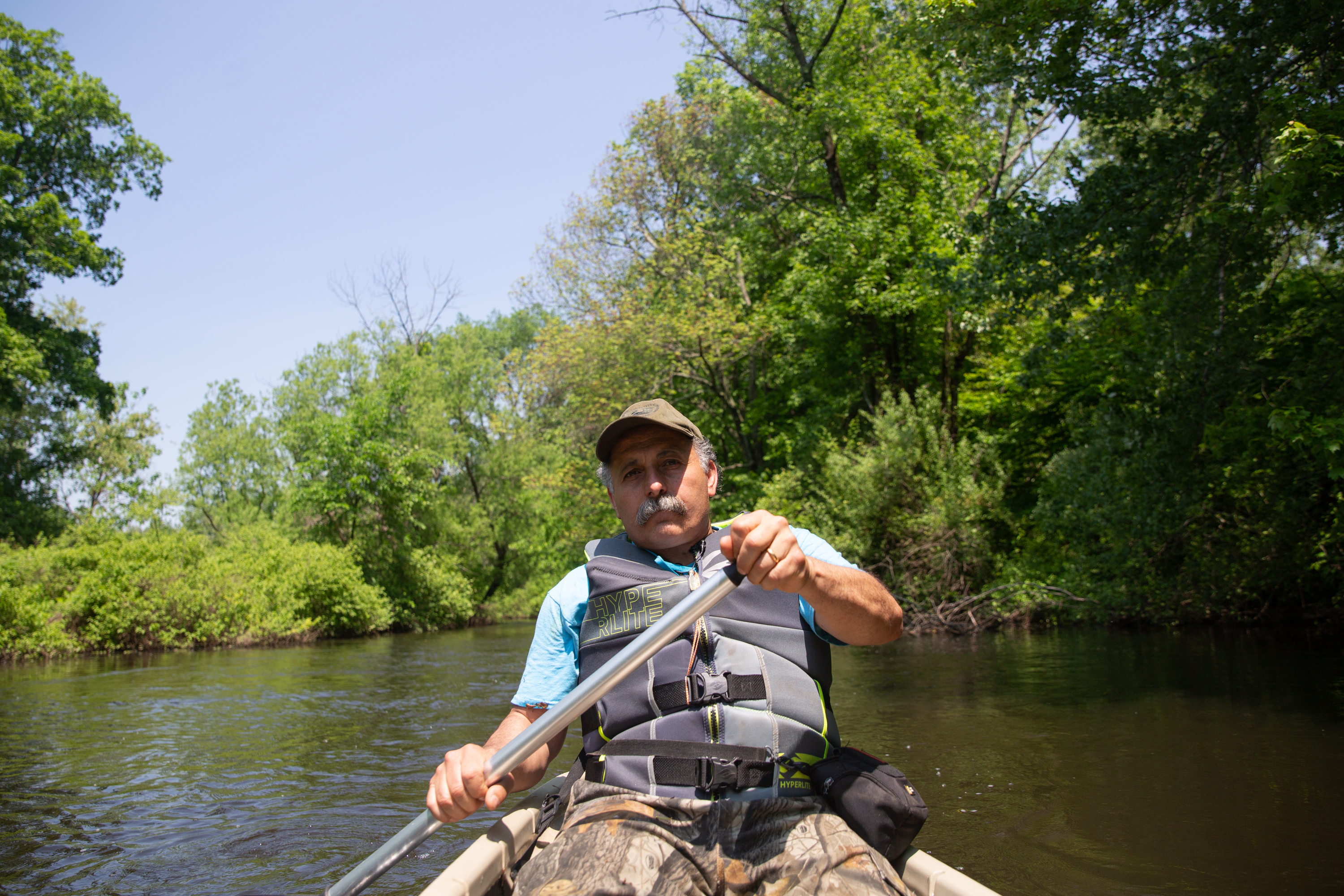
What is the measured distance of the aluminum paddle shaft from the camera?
174 centimetres

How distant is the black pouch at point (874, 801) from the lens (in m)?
1.85

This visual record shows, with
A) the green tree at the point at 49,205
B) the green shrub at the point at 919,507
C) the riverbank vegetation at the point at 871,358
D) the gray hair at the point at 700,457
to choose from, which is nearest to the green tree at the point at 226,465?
the riverbank vegetation at the point at 871,358

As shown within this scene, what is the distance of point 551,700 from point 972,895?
1.01 m

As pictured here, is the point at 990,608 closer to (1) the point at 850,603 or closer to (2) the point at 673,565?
(2) the point at 673,565

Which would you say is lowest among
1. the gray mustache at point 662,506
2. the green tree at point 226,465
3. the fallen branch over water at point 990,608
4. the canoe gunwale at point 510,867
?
the fallen branch over water at point 990,608

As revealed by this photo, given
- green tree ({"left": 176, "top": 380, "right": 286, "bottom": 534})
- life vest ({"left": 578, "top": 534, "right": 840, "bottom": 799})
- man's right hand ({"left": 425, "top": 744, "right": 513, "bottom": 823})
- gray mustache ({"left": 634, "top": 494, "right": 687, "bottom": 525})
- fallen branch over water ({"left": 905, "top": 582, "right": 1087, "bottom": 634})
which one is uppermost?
green tree ({"left": 176, "top": 380, "right": 286, "bottom": 534})

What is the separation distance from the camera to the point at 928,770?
4.39 metres

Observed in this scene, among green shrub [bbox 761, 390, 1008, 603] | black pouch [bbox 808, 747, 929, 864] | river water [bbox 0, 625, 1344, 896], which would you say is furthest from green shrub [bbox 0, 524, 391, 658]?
black pouch [bbox 808, 747, 929, 864]

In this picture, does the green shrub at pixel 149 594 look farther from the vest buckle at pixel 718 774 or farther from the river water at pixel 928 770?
the vest buckle at pixel 718 774

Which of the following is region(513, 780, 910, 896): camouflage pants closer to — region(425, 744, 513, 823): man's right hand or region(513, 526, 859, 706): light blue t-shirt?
region(425, 744, 513, 823): man's right hand

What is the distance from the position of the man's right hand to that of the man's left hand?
72 centimetres

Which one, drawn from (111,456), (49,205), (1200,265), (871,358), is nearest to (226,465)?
(111,456)

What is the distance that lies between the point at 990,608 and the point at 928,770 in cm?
844

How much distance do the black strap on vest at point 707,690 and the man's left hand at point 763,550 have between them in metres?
0.33
